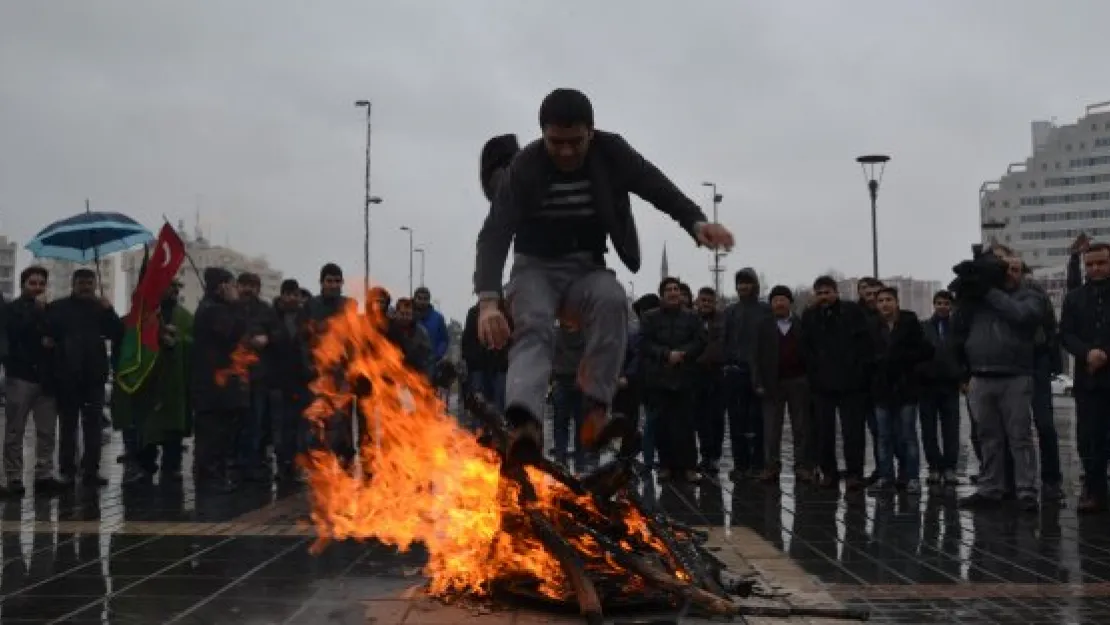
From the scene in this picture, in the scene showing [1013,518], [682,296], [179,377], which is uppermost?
[682,296]

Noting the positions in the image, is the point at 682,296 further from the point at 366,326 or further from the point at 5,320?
the point at 5,320

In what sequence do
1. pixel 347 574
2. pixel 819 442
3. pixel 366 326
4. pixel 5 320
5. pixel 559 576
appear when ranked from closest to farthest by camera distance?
1. pixel 559 576
2. pixel 347 574
3. pixel 366 326
4. pixel 5 320
5. pixel 819 442

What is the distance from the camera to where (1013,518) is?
27.6ft

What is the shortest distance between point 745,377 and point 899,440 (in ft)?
6.94

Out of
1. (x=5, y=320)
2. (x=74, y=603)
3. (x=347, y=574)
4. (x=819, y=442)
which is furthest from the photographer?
(x=819, y=442)

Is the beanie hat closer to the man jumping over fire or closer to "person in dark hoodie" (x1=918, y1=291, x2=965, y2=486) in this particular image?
"person in dark hoodie" (x1=918, y1=291, x2=965, y2=486)

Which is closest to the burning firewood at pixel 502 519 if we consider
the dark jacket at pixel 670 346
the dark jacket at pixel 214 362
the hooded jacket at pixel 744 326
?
the dark jacket at pixel 214 362

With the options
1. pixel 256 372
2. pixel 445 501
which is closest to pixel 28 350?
pixel 256 372

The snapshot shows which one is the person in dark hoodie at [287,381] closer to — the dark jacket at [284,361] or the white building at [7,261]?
the dark jacket at [284,361]

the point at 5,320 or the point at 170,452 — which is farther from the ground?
the point at 5,320

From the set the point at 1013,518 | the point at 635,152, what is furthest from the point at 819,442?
the point at 635,152

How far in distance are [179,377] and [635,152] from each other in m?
7.53

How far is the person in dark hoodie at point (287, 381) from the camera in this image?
36.9 feet

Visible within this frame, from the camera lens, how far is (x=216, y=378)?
1062 centimetres
